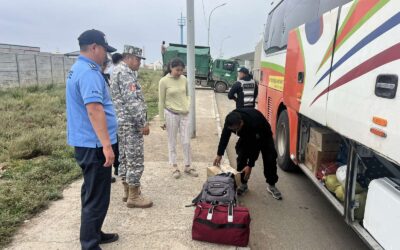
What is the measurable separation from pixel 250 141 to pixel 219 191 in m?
1.01

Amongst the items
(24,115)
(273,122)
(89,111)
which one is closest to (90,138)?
(89,111)

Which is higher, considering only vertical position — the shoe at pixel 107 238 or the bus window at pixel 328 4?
the bus window at pixel 328 4

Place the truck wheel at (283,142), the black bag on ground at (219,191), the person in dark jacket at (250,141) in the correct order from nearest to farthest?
the black bag on ground at (219,191)
the person in dark jacket at (250,141)
the truck wheel at (283,142)

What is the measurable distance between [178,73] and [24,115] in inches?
265

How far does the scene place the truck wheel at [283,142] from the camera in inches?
207

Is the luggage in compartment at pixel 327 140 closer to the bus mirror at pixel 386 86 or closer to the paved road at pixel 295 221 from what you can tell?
the paved road at pixel 295 221

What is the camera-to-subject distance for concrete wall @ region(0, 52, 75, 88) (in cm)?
1653

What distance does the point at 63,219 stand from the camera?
3641 millimetres

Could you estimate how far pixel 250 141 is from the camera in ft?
14.0

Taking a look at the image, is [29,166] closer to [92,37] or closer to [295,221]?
[92,37]

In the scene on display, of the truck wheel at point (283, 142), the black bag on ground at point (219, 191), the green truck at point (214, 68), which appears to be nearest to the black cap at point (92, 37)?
the black bag on ground at point (219, 191)

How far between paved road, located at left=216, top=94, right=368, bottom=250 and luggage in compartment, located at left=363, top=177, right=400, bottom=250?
1.04 metres

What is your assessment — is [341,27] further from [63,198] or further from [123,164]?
[63,198]

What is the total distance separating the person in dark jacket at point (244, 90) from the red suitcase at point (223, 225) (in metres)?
3.91
